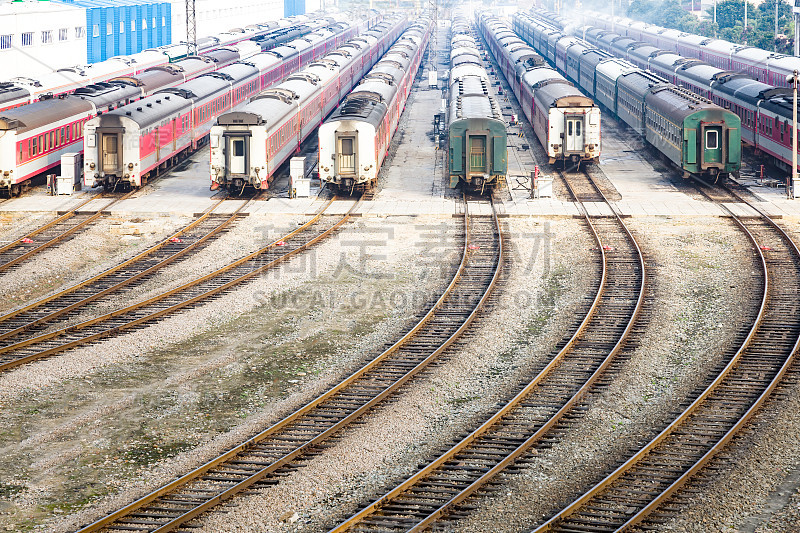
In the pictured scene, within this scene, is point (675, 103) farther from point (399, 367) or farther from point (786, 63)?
point (399, 367)

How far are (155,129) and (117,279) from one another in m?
14.7

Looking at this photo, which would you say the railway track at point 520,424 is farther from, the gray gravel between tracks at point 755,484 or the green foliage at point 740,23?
the green foliage at point 740,23

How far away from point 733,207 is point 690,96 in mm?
9737

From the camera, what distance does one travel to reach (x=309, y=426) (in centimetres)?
1661

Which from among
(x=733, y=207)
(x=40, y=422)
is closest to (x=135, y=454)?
(x=40, y=422)

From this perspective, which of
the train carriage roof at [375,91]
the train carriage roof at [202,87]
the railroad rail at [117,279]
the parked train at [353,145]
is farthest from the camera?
the train carriage roof at [202,87]

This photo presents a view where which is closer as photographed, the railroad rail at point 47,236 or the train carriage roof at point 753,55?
the railroad rail at point 47,236

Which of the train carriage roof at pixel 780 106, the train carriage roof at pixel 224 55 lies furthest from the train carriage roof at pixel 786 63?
the train carriage roof at pixel 224 55

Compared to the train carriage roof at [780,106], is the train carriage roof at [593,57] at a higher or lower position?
higher

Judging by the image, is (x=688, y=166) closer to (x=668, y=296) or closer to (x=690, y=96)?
(x=690, y=96)

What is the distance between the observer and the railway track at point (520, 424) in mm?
13602

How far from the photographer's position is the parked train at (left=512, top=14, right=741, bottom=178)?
39219 millimetres

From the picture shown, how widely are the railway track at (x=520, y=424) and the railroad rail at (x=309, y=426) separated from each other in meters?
2.19

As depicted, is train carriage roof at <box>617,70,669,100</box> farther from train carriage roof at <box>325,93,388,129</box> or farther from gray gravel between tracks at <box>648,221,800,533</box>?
gray gravel between tracks at <box>648,221,800,533</box>
